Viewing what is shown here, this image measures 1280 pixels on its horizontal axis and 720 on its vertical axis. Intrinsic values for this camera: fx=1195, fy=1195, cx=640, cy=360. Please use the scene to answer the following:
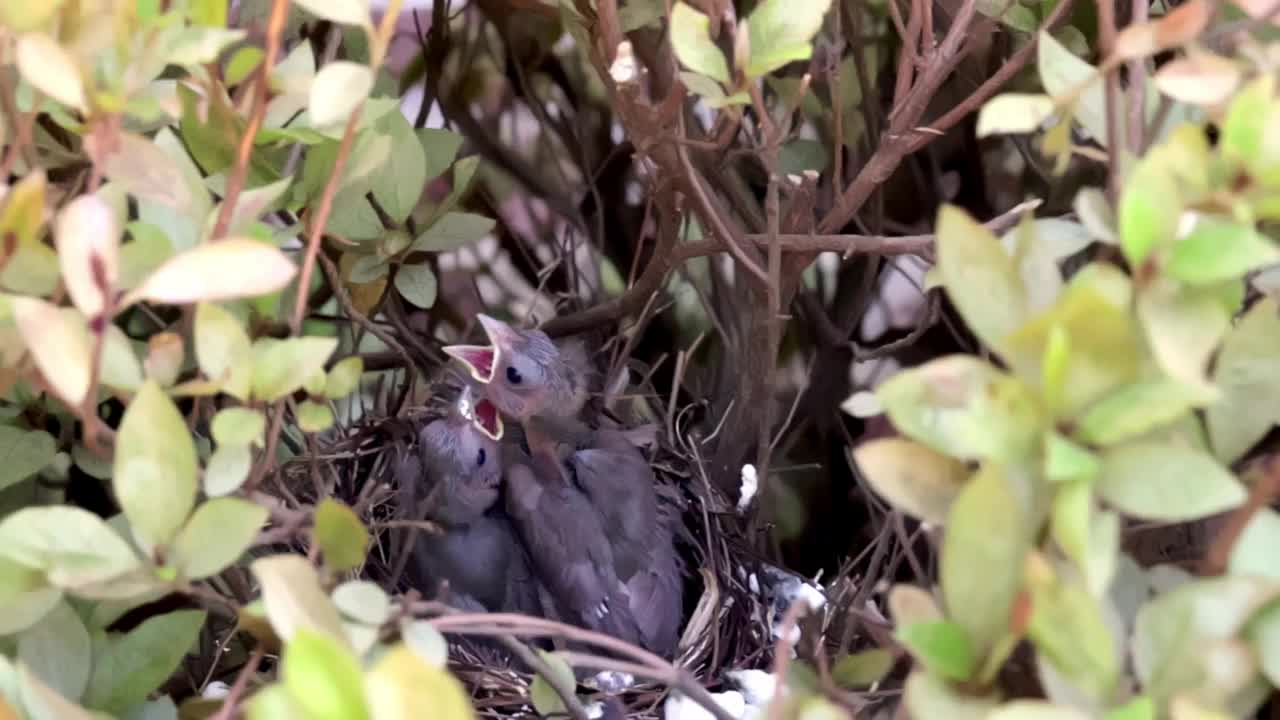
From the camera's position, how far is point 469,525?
0.83 metres

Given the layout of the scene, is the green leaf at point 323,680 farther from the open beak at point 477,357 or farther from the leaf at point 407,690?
the open beak at point 477,357

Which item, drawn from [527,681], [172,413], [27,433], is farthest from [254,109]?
[527,681]

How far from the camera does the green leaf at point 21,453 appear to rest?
0.50 m

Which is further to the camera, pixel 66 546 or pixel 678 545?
pixel 678 545

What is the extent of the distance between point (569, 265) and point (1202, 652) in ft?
2.01

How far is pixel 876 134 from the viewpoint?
799 mm

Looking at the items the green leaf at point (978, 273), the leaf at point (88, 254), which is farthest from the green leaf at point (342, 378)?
the green leaf at point (978, 273)

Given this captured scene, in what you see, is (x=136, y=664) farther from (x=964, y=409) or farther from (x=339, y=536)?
(x=964, y=409)

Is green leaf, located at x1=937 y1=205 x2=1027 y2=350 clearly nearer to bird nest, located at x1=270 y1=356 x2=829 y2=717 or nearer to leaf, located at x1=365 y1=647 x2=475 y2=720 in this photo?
leaf, located at x1=365 y1=647 x2=475 y2=720

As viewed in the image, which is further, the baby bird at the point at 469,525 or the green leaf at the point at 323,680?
the baby bird at the point at 469,525

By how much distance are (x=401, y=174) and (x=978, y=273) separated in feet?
1.28

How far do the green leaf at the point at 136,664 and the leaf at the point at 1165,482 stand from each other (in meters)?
0.30

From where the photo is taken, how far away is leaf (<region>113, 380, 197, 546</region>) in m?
0.34

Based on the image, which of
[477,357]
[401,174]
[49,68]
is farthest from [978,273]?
[477,357]
